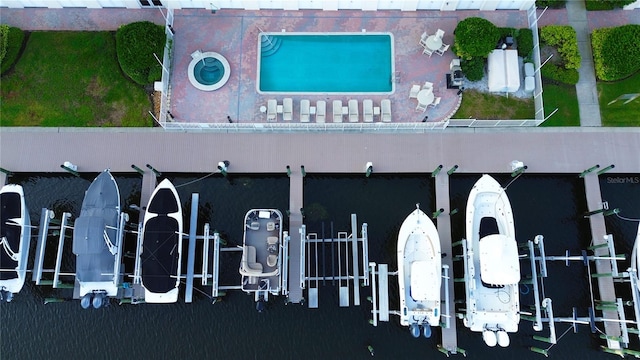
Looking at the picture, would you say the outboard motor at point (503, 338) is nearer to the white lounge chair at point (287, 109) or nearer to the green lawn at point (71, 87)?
the white lounge chair at point (287, 109)

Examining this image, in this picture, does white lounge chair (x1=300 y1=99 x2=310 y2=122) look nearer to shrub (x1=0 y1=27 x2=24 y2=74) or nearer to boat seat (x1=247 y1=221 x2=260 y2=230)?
boat seat (x1=247 y1=221 x2=260 y2=230)

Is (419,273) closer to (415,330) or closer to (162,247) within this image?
(415,330)

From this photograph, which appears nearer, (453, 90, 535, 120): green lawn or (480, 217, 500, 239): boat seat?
(480, 217, 500, 239): boat seat

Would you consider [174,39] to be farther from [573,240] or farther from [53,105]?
[573,240]

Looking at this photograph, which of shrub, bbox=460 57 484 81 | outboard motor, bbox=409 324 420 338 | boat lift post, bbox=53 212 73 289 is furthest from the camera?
shrub, bbox=460 57 484 81

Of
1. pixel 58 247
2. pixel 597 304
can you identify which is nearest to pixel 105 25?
pixel 58 247

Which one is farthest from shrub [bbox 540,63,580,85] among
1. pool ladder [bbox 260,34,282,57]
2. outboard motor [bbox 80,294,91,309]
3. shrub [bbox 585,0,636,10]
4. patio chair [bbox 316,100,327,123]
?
outboard motor [bbox 80,294,91,309]
